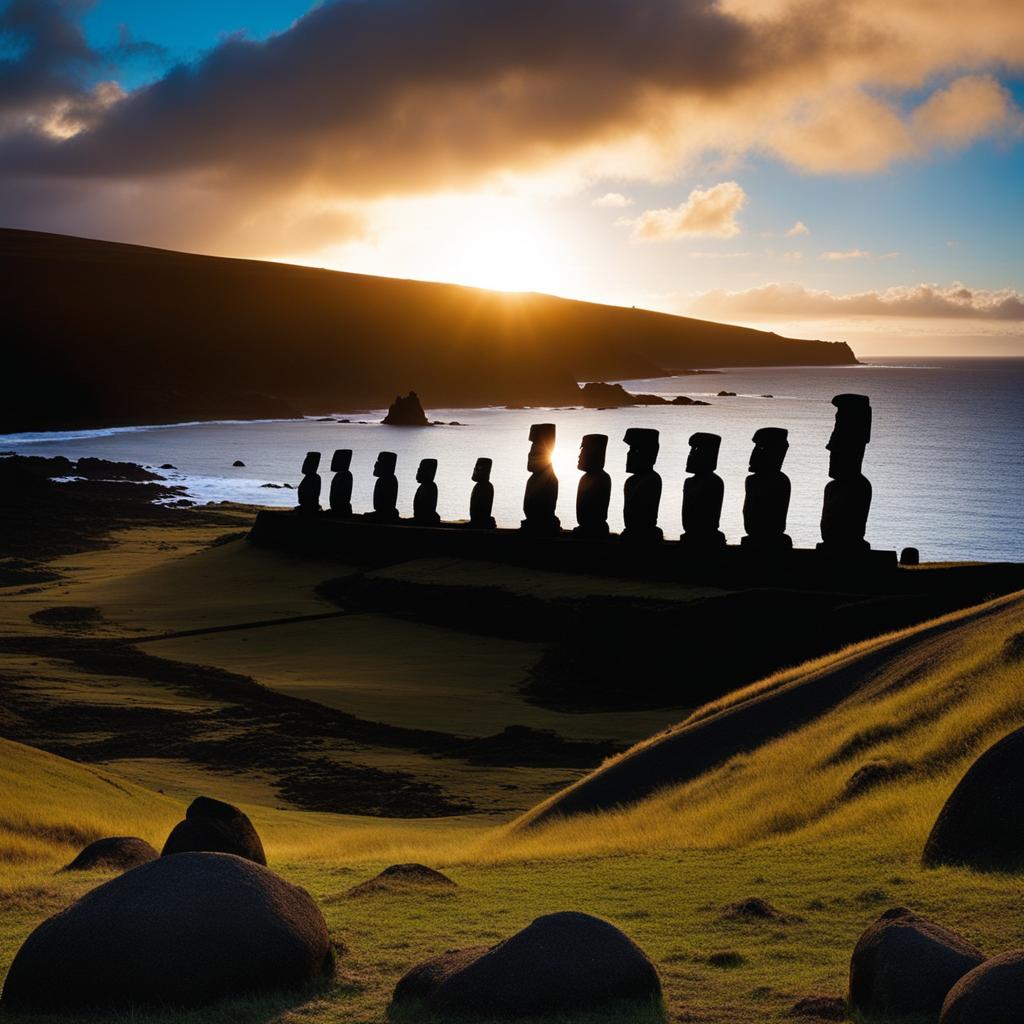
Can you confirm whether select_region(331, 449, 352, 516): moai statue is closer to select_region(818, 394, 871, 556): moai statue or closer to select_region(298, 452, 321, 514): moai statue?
select_region(298, 452, 321, 514): moai statue

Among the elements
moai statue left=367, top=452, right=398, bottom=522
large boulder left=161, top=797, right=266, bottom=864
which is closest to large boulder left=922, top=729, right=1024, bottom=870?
large boulder left=161, top=797, right=266, bottom=864

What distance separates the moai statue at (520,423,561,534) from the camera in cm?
3431

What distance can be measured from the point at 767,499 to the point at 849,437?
2.28 meters

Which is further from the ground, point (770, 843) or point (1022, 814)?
point (1022, 814)

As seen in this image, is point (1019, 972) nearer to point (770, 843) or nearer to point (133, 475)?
point (770, 843)

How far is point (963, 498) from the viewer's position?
265 ft

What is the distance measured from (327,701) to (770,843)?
1345 cm

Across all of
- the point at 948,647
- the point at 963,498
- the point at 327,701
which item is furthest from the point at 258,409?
the point at 948,647

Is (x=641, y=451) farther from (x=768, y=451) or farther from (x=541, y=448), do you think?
(x=768, y=451)

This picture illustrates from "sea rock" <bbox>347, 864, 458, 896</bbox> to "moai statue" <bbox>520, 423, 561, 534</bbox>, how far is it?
23.5 meters

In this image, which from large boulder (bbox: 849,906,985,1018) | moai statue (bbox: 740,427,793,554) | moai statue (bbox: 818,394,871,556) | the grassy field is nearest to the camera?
large boulder (bbox: 849,906,985,1018)

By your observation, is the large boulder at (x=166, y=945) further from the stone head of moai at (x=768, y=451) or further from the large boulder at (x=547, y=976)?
the stone head of moai at (x=768, y=451)

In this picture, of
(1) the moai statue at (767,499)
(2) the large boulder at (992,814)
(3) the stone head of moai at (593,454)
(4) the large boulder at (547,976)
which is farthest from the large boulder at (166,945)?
(3) the stone head of moai at (593,454)

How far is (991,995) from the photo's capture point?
5570 millimetres
